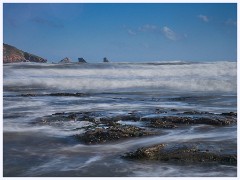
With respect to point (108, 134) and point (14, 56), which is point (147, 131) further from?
point (14, 56)

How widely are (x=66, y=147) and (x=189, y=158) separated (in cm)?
212

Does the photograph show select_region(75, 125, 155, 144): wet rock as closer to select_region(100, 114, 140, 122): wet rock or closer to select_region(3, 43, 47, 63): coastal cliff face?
select_region(100, 114, 140, 122): wet rock

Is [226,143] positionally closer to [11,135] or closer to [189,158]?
[189,158]

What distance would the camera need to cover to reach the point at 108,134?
7160 millimetres

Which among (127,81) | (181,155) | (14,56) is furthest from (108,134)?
(14,56)

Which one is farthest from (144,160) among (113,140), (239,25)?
(239,25)

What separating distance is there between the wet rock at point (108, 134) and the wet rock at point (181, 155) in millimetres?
1163

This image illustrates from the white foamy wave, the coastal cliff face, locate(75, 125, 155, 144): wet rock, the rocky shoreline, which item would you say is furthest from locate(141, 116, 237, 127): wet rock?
the coastal cliff face

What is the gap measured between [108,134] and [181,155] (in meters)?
1.87

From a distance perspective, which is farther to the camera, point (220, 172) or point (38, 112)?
point (38, 112)

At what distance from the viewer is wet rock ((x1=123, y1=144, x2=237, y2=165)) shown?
17.9 ft

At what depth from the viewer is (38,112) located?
10992 mm

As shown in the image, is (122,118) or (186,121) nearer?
(186,121)

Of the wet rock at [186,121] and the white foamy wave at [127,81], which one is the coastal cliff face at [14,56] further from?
the wet rock at [186,121]
